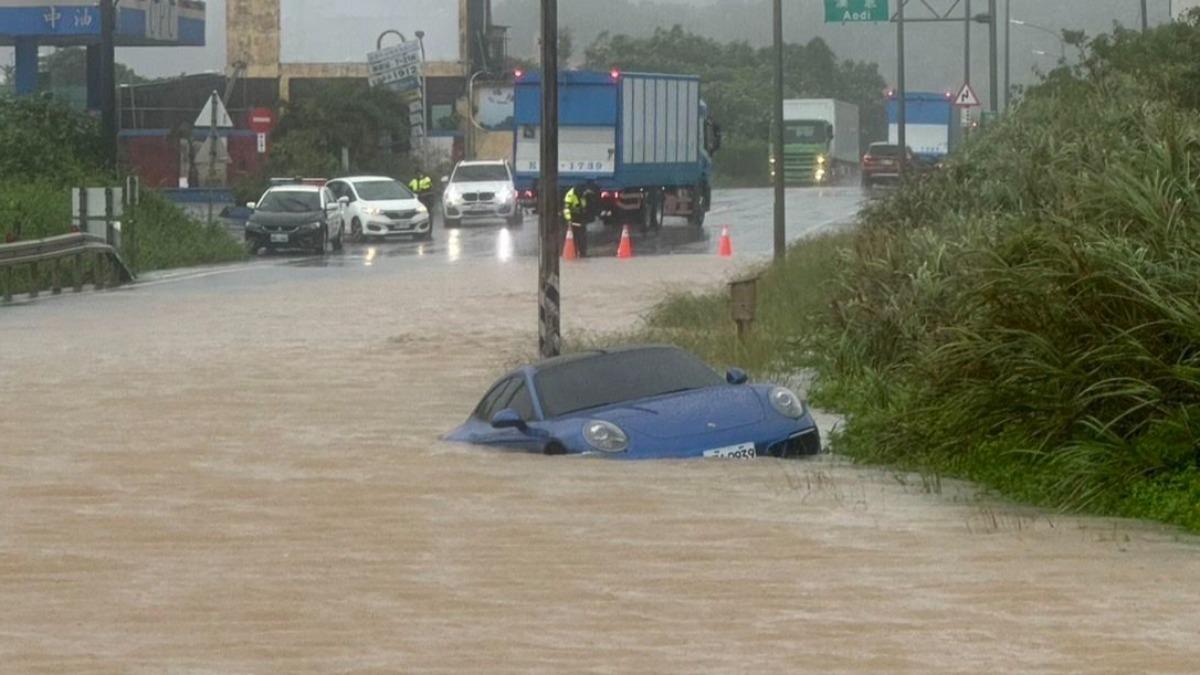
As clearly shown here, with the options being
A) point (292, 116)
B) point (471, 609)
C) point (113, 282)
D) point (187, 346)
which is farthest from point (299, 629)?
point (292, 116)

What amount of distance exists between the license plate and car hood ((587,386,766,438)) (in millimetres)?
152

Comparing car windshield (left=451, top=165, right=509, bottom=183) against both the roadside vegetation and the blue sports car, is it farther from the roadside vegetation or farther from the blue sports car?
the blue sports car

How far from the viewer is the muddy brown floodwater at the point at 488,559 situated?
10.7 m

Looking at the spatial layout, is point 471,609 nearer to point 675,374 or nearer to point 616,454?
point 616,454

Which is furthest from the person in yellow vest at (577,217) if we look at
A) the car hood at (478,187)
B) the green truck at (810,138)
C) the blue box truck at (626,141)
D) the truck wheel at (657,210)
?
the green truck at (810,138)

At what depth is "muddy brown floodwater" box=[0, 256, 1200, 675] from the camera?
10742 mm

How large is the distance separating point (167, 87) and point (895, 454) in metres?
86.2

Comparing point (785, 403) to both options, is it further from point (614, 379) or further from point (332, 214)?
point (332, 214)

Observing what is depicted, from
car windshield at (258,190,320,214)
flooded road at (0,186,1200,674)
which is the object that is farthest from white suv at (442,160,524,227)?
flooded road at (0,186,1200,674)

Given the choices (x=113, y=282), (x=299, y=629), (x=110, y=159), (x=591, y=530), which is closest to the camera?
(x=299, y=629)

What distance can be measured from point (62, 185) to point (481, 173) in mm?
18634

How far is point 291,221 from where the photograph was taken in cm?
5238

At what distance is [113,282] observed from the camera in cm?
4241

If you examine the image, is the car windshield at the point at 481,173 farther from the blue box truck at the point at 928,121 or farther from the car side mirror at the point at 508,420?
the car side mirror at the point at 508,420
